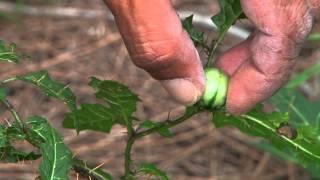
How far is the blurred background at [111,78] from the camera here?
2.69m

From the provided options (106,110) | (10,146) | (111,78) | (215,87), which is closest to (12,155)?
(10,146)

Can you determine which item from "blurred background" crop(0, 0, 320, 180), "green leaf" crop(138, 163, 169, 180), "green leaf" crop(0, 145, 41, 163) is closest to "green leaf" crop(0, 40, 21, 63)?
"green leaf" crop(0, 145, 41, 163)

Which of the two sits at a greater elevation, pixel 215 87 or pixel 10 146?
pixel 215 87

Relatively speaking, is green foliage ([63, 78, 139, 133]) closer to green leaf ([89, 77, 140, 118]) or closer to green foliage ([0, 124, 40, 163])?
green leaf ([89, 77, 140, 118])

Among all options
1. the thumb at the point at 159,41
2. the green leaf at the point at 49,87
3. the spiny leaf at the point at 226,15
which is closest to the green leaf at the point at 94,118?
the green leaf at the point at 49,87

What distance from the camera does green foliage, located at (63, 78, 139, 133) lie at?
129cm

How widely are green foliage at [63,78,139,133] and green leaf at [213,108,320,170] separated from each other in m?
0.14

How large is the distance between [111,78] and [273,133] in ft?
5.48

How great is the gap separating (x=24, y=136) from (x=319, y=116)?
0.90m

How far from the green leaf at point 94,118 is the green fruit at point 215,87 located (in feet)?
0.84

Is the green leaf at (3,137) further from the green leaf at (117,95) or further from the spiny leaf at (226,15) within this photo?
the spiny leaf at (226,15)

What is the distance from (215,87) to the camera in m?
1.09

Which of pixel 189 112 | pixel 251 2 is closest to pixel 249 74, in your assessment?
pixel 251 2

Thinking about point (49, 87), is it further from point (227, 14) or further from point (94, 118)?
point (227, 14)
